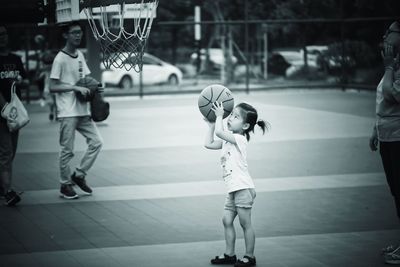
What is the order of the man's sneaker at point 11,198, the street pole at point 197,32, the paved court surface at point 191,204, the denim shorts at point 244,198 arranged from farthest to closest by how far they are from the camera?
the street pole at point 197,32, the man's sneaker at point 11,198, the paved court surface at point 191,204, the denim shorts at point 244,198

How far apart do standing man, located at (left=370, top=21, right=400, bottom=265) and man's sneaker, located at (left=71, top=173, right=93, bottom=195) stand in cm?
415

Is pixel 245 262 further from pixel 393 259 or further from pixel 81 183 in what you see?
pixel 81 183

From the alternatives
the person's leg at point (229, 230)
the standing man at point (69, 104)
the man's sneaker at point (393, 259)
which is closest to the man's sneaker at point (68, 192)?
the standing man at point (69, 104)

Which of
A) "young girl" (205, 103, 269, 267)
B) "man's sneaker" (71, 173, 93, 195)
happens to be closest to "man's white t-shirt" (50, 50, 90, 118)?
"man's sneaker" (71, 173, 93, 195)

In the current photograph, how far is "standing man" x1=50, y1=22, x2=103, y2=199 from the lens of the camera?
9.66m

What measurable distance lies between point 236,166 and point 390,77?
1501 mm

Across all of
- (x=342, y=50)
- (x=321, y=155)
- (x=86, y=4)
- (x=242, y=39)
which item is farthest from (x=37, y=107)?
(x=86, y=4)

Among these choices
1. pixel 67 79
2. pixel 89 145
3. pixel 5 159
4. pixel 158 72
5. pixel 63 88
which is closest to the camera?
pixel 5 159

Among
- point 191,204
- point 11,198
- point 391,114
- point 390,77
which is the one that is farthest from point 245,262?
point 11,198

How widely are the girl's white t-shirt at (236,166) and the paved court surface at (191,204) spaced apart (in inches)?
28.3

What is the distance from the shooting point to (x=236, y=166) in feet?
22.0

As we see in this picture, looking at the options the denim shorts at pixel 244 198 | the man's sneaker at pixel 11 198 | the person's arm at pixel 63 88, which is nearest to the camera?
the denim shorts at pixel 244 198

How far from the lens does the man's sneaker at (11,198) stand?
9.27 metres

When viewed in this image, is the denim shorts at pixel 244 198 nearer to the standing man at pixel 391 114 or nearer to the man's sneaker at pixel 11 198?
the standing man at pixel 391 114
